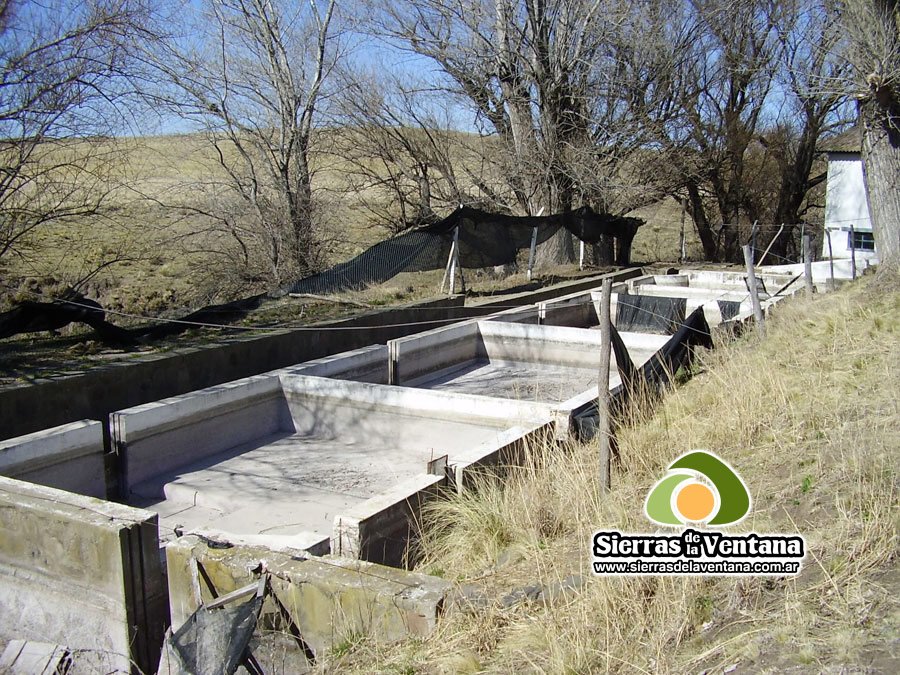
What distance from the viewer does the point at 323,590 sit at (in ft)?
15.0

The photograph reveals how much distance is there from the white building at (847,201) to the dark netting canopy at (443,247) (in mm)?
11025

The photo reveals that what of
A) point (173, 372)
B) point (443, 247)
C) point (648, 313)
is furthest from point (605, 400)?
point (443, 247)

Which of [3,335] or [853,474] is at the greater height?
[3,335]

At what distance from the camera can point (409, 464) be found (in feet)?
26.8

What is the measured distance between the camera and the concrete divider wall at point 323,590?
4.30 metres

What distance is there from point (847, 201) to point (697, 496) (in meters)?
24.6

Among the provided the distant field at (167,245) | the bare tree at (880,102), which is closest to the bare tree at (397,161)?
the distant field at (167,245)

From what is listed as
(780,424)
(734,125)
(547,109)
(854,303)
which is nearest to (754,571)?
(780,424)

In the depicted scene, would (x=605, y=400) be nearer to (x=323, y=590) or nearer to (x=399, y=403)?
(x=323, y=590)

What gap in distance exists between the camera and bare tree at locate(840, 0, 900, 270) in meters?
11.3

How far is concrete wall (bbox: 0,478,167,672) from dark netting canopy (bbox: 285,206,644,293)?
7.50m

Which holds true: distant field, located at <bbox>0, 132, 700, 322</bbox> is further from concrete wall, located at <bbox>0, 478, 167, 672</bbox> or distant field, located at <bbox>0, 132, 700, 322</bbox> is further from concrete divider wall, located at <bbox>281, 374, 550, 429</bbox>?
concrete wall, located at <bbox>0, 478, 167, 672</bbox>

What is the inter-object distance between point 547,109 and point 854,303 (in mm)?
13390

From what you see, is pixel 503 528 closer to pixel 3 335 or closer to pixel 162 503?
pixel 162 503
